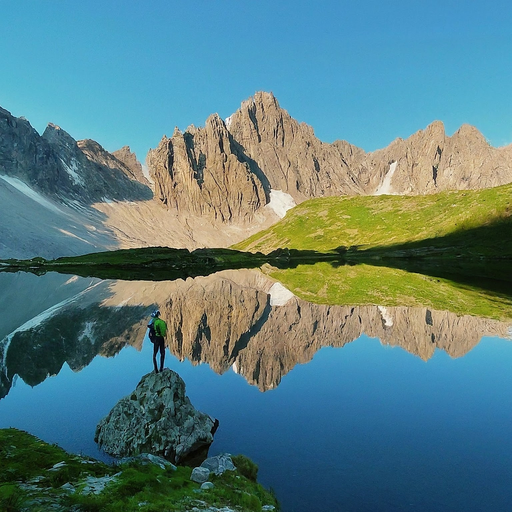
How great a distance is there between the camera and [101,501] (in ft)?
40.2

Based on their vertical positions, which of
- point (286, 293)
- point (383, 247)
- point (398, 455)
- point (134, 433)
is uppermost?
point (383, 247)

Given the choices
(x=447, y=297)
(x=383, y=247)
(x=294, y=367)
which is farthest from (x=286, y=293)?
(x=383, y=247)

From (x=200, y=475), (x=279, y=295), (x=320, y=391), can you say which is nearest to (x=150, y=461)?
(x=200, y=475)

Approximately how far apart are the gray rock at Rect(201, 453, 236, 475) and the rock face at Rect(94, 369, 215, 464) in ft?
10.7

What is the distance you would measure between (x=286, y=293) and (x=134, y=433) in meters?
59.5

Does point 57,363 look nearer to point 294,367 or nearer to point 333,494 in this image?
point 294,367

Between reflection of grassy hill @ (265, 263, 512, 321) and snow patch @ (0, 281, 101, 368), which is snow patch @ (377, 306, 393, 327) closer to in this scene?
reflection of grassy hill @ (265, 263, 512, 321)

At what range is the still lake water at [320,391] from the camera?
1689 cm

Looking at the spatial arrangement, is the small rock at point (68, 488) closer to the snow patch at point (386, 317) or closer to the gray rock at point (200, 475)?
the gray rock at point (200, 475)

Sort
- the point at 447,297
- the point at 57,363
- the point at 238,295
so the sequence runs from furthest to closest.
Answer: the point at 238,295, the point at 447,297, the point at 57,363

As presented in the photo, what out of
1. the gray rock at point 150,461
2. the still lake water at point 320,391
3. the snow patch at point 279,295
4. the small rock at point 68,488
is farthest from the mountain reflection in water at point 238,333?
the small rock at point 68,488

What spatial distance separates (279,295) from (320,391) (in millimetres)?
49366

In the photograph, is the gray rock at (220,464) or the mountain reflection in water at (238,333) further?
the mountain reflection in water at (238,333)

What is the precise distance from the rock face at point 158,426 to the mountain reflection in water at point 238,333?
26.0 feet
